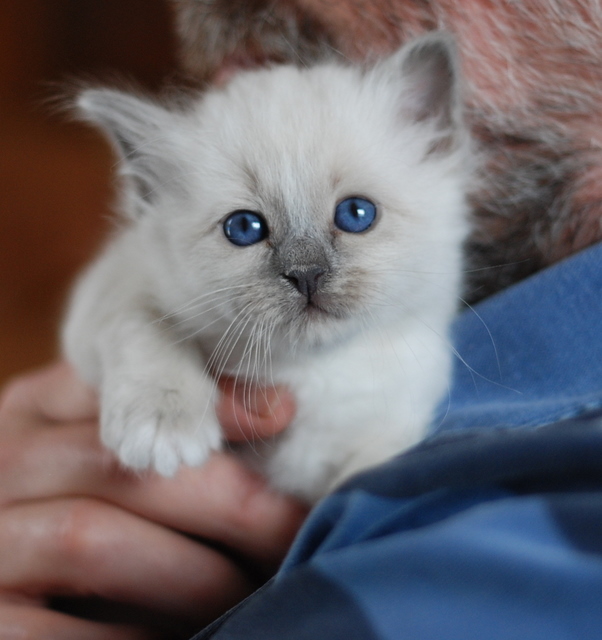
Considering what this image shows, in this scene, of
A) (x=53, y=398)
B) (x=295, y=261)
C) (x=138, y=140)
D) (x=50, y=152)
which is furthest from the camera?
(x=50, y=152)

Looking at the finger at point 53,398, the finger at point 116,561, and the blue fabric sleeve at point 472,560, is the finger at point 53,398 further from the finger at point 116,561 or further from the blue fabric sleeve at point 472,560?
the blue fabric sleeve at point 472,560

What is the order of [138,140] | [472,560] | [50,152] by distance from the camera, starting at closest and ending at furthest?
[472,560], [138,140], [50,152]

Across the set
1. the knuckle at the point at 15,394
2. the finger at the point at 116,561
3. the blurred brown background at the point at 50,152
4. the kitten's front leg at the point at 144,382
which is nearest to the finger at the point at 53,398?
the knuckle at the point at 15,394

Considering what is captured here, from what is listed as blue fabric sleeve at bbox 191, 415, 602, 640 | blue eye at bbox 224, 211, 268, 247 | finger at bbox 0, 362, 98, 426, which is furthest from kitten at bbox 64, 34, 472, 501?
blue fabric sleeve at bbox 191, 415, 602, 640

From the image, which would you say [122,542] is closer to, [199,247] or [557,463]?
[199,247]

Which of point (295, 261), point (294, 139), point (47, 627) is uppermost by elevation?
point (294, 139)

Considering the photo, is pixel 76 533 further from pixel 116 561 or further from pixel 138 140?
pixel 138 140

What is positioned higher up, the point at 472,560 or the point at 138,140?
the point at 138,140

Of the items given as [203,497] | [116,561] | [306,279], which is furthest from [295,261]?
[116,561]

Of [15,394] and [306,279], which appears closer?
[306,279]
